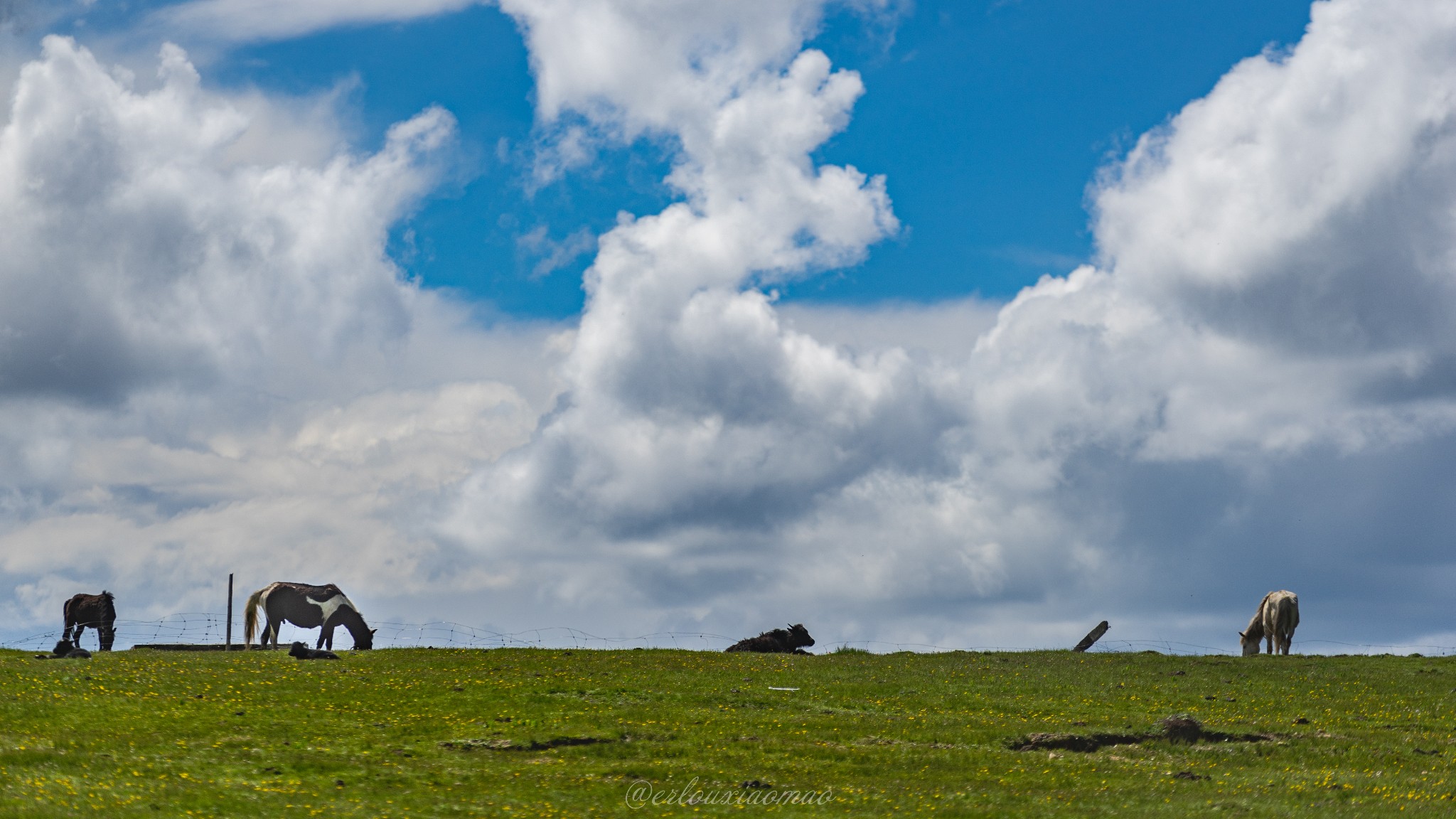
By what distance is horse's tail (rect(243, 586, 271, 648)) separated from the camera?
53750 millimetres

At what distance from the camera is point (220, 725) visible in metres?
28.7

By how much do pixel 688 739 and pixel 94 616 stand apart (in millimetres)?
42775

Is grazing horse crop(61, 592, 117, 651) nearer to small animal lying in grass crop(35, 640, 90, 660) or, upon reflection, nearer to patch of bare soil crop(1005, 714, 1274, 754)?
small animal lying in grass crop(35, 640, 90, 660)

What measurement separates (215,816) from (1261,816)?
18816mm

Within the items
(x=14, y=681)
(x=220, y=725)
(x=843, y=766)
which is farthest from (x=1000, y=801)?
(x=14, y=681)

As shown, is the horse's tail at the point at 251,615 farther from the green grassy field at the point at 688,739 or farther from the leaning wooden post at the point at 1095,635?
the leaning wooden post at the point at 1095,635

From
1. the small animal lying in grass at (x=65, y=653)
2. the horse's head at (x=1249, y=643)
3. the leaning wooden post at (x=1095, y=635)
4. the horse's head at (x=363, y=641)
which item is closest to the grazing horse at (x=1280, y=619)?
the horse's head at (x=1249, y=643)

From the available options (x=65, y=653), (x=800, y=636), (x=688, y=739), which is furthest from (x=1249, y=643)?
(x=65, y=653)

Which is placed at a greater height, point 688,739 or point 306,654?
point 306,654

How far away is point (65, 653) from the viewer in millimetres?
41469

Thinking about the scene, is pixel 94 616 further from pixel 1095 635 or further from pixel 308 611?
pixel 1095 635

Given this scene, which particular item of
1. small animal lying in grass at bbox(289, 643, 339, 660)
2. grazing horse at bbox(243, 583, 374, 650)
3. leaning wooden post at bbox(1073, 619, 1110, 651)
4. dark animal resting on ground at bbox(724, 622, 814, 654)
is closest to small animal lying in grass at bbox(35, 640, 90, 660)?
small animal lying in grass at bbox(289, 643, 339, 660)

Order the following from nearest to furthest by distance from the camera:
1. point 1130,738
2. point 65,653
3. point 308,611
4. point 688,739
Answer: point 688,739
point 1130,738
point 65,653
point 308,611

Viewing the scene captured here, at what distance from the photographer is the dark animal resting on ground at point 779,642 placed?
56.4 m
